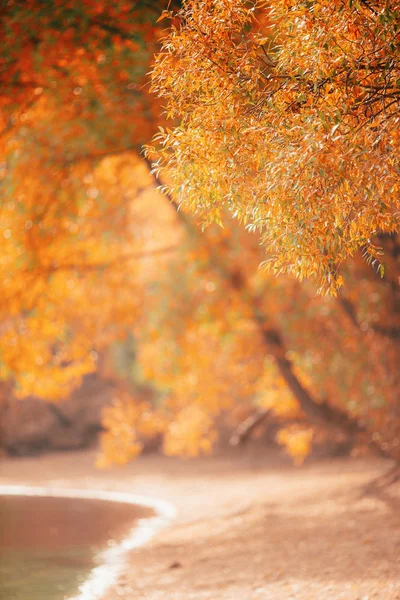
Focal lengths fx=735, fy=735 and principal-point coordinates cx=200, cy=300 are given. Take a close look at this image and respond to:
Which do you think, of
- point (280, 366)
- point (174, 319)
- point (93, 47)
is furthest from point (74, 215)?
point (280, 366)

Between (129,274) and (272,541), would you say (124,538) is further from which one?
(129,274)

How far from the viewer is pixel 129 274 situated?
1268 cm

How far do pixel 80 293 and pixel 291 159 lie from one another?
9.40 meters

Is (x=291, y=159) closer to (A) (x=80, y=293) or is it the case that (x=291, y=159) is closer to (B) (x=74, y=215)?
(B) (x=74, y=215)

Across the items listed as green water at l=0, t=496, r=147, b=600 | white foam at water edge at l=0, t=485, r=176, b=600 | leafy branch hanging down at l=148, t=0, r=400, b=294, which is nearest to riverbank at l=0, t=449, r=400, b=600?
white foam at water edge at l=0, t=485, r=176, b=600

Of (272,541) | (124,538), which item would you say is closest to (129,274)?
(124,538)

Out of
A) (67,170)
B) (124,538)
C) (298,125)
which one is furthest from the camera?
(124,538)

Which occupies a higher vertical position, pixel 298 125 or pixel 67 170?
pixel 298 125

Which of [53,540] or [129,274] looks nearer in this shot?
[53,540]

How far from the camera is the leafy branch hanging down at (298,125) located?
3.94 meters

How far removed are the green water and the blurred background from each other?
1.39 metres

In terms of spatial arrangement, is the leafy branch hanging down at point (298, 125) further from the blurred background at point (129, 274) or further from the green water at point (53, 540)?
the green water at point (53, 540)

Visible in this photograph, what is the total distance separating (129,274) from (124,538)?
4.45 meters

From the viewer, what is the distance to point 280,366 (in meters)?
11.6
